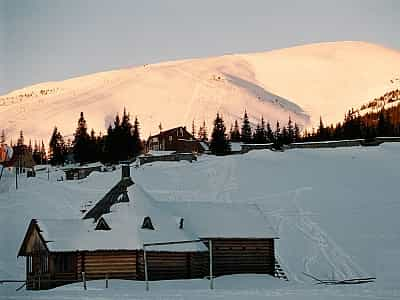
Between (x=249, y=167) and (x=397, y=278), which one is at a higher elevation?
(x=249, y=167)

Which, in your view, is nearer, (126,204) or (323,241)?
(126,204)

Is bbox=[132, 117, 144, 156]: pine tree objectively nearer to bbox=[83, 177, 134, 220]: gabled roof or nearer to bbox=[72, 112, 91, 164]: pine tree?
bbox=[72, 112, 91, 164]: pine tree

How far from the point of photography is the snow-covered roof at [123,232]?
29797 millimetres

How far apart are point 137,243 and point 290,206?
A: 856 inches

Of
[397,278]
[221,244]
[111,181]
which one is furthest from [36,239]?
[111,181]

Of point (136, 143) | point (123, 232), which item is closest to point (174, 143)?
point (136, 143)

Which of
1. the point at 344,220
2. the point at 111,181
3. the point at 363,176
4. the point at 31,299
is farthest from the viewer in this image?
the point at 111,181

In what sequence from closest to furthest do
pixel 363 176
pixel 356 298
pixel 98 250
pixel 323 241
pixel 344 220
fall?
pixel 356 298
pixel 98 250
pixel 323 241
pixel 344 220
pixel 363 176

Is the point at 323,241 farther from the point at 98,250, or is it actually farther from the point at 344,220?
the point at 98,250

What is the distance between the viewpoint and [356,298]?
757 inches

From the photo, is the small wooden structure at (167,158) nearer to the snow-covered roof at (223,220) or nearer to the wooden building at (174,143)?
the wooden building at (174,143)

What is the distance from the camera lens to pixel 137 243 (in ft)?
96.9

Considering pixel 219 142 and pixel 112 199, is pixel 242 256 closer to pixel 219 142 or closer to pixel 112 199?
pixel 112 199

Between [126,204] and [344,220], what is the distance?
18.1m
